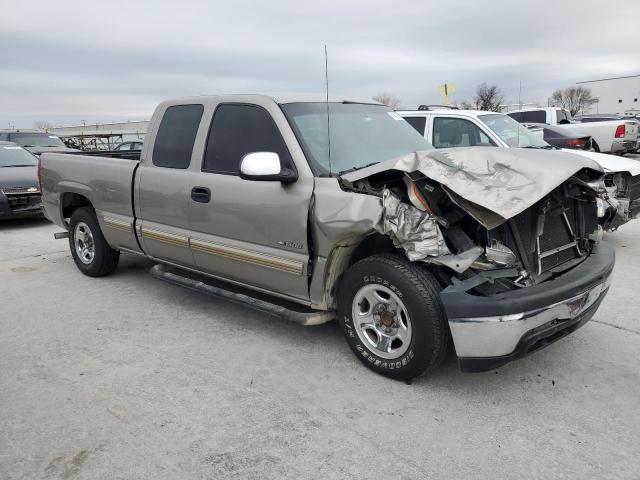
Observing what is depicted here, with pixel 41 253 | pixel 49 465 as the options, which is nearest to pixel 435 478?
pixel 49 465

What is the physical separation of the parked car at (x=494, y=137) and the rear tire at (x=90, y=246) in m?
4.72

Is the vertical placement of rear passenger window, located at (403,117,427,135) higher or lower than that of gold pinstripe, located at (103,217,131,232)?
higher

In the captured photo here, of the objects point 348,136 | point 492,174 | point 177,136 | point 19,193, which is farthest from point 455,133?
point 19,193

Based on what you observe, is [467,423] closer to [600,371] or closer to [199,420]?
[600,371]

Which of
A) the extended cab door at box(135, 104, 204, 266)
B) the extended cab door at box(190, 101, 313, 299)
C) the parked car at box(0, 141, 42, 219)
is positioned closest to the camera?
the extended cab door at box(190, 101, 313, 299)

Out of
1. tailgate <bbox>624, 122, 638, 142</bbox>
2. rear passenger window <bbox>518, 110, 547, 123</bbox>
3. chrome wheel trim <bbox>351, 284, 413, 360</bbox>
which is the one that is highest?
rear passenger window <bbox>518, 110, 547, 123</bbox>

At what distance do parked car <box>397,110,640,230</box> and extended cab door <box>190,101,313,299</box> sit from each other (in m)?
3.90

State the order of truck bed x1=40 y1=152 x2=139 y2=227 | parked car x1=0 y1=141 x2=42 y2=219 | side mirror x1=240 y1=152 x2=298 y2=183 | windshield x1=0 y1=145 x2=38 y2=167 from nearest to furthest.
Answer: side mirror x1=240 y1=152 x2=298 y2=183
truck bed x1=40 y1=152 x2=139 y2=227
parked car x1=0 y1=141 x2=42 y2=219
windshield x1=0 y1=145 x2=38 y2=167

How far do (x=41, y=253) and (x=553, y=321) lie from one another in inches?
273

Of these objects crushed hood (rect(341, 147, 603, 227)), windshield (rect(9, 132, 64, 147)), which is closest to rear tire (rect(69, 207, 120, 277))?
crushed hood (rect(341, 147, 603, 227))

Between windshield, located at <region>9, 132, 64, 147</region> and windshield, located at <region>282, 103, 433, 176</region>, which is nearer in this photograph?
windshield, located at <region>282, 103, 433, 176</region>

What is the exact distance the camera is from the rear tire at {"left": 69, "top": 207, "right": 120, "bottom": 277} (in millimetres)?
5852

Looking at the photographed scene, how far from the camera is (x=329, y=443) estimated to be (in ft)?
9.41

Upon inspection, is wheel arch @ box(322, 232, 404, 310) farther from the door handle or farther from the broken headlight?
the door handle
